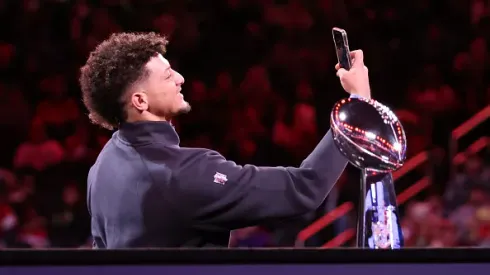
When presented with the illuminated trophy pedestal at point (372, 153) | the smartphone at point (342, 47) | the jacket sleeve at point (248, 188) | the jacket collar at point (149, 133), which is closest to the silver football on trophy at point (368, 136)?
the illuminated trophy pedestal at point (372, 153)

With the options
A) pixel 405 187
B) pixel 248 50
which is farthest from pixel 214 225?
pixel 248 50

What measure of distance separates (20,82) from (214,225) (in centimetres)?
558

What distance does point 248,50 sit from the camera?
7.48m

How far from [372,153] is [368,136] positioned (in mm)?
33

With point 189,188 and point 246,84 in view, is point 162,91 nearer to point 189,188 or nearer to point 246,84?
point 189,188

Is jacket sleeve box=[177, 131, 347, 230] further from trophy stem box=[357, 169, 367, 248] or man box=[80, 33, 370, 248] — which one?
trophy stem box=[357, 169, 367, 248]

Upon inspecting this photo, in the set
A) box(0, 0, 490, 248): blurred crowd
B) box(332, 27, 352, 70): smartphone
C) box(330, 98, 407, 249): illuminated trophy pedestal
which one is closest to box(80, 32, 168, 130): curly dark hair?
box(332, 27, 352, 70): smartphone

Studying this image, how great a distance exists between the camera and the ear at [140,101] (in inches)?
89.9

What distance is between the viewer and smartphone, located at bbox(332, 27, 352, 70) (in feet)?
6.28

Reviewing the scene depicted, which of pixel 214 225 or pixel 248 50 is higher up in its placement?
pixel 248 50

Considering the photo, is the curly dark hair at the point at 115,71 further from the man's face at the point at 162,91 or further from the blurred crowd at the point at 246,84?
the blurred crowd at the point at 246,84

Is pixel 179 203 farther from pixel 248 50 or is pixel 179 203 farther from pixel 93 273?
→ pixel 248 50

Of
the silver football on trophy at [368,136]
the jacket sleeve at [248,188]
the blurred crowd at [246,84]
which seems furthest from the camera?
the blurred crowd at [246,84]

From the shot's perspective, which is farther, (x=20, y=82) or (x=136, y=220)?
(x=20, y=82)
